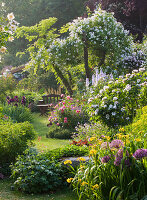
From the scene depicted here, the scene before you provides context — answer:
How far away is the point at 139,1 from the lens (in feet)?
52.9

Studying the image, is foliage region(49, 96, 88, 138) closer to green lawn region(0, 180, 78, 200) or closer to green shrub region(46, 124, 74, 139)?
green shrub region(46, 124, 74, 139)

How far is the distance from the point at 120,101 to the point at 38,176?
8.62ft

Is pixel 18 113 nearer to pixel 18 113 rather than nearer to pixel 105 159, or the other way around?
pixel 18 113

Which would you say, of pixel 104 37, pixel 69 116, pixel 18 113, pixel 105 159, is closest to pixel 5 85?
pixel 18 113

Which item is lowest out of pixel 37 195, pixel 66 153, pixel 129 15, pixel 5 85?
pixel 37 195

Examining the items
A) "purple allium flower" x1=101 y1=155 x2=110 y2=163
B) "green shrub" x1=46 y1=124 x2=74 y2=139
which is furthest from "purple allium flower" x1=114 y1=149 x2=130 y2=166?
"green shrub" x1=46 y1=124 x2=74 y2=139

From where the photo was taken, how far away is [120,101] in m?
6.19

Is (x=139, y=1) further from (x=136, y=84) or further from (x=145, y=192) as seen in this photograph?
(x=145, y=192)

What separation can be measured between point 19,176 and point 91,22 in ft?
25.3

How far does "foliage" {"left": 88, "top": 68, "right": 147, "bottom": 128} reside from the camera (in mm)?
6148

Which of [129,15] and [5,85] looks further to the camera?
[129,15]

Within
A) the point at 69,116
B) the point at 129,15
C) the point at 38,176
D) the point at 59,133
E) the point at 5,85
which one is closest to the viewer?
the point at 38,176

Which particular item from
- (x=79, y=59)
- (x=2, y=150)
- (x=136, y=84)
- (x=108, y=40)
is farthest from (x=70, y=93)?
(x=2, y=150)

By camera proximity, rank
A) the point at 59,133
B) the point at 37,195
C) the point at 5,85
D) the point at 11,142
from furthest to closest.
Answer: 1. the point at 5,85
2. the point at 59,133
3. the point at 11,142
4. the point at 37,195
